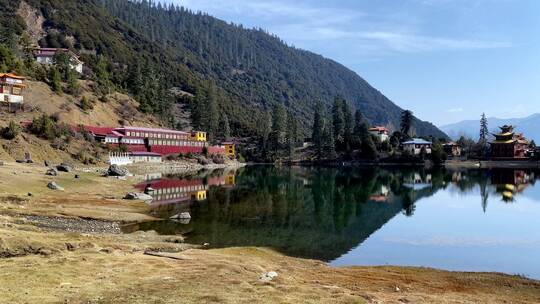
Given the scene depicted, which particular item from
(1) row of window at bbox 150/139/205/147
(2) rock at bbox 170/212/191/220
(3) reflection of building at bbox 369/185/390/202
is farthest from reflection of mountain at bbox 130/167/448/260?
(1) row of window at bbox 150/139/205/147

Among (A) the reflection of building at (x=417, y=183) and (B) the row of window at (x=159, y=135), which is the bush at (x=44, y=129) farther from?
(A) the reflection of building at (x=417, y=183)

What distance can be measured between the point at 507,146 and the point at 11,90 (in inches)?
6581

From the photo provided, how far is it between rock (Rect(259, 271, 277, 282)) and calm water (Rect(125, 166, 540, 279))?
12.8 metres

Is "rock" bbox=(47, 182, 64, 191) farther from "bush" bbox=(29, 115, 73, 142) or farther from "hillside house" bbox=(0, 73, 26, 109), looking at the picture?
"hillside house" bbox=(0, 73, 26, 109)

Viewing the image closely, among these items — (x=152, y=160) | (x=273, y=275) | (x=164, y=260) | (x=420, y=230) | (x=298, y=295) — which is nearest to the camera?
(x=298, y=295)

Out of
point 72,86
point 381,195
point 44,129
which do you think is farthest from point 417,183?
point 72,86

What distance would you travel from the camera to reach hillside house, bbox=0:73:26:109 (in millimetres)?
117875

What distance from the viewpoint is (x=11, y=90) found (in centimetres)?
11956

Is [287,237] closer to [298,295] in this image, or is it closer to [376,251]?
[376,251]

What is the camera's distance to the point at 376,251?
4472 centimetres

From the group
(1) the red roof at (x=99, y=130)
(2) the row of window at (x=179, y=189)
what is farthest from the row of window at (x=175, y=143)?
(2) the row of window at (x=179, y=189)

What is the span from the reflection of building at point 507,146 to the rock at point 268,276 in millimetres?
178952

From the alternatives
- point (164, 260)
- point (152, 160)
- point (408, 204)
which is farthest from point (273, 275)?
point (152, 160)

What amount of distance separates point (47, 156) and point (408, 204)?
72.3 m
